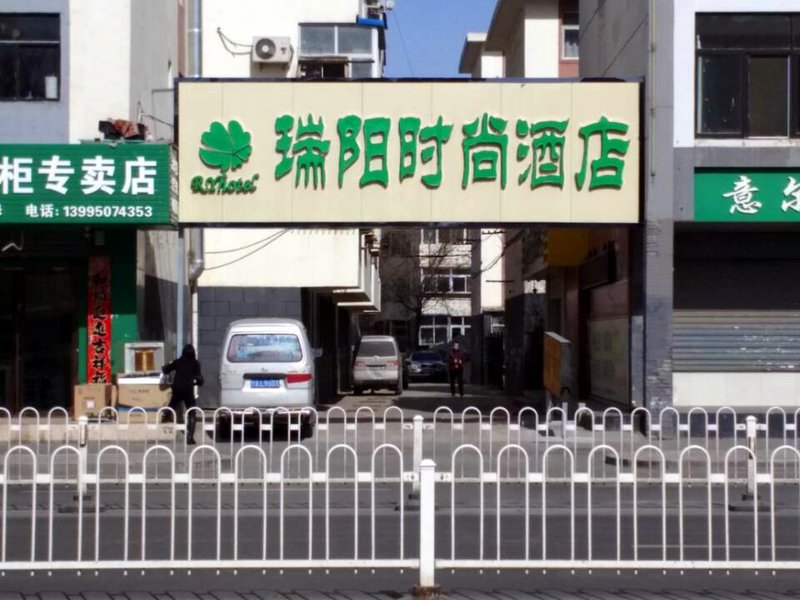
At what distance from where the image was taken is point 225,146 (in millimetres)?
23297

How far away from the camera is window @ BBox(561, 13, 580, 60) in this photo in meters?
39.3

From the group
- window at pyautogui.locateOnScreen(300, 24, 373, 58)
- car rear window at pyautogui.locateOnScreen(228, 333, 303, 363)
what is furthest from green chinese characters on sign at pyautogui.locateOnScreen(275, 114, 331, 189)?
window at pyautogui.locateOnScreen(300, 24, 373, 58)

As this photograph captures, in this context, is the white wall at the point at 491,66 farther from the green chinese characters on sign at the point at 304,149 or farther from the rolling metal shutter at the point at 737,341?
the rolling metal shutter at the point at 737,341

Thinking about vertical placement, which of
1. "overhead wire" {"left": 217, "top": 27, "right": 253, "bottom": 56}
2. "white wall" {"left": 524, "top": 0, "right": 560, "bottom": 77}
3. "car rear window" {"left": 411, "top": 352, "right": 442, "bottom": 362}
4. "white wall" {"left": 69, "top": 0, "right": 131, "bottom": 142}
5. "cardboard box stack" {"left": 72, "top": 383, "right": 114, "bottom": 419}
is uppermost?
"white wall" {"left": 524, "top": 0, "right": 560, "bottom": 77}

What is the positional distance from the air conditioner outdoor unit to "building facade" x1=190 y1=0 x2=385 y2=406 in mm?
23

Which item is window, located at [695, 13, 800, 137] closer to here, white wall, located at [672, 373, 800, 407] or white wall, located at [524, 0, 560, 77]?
white wall, located at [672, 373, 800, 407]

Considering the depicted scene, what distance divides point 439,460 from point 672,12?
336 inches

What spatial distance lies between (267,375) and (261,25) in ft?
38.1

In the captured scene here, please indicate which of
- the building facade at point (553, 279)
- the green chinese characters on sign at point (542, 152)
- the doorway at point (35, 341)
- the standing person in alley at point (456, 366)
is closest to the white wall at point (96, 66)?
the doorway at point (35, 341)

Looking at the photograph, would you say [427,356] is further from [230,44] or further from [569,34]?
[230,44]

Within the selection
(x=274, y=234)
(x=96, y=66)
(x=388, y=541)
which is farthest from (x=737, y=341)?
(x=388, y=541)

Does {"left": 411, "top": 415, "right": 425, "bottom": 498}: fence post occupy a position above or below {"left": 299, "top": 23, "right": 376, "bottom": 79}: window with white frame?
below

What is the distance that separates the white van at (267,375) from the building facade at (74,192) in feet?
6.38

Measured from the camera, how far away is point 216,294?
3125 cm
